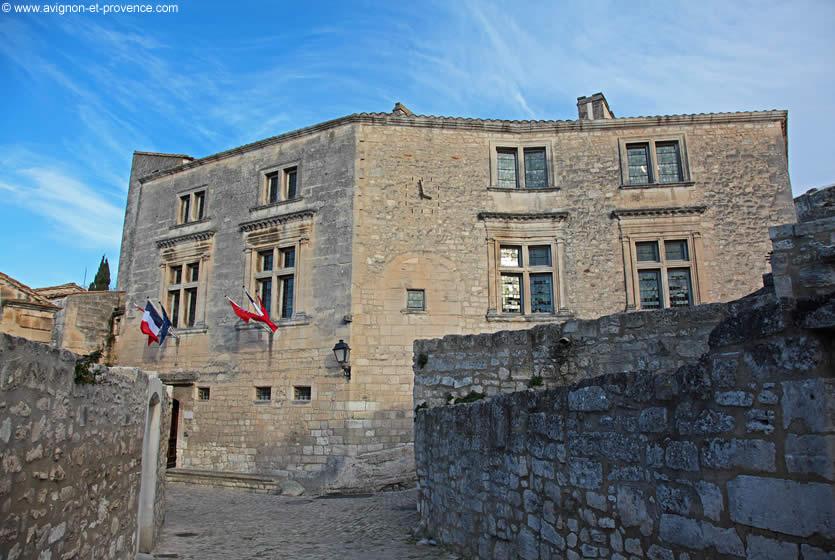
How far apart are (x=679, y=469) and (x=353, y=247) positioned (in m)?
11.3

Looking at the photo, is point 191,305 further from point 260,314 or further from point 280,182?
point 280,182

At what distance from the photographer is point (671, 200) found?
46.6 feet

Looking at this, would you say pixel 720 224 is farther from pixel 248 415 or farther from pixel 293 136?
pixel 248 415

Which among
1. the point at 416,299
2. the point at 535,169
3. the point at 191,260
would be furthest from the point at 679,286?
the point at 191,260

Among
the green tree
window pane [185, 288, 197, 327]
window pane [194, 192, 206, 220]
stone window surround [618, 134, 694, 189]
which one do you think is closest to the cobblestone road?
window pane [185, 288, 197, 327]

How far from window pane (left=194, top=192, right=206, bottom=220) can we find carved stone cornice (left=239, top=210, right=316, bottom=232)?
6.72ft

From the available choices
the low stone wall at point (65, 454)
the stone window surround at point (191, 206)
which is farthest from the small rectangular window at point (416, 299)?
the low stone wall at point (65, 454)

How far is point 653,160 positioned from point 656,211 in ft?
4.52

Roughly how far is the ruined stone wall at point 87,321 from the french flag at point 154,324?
2821 millimetres

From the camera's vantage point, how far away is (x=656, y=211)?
1404cm

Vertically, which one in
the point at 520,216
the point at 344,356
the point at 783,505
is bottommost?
the point at 783,505

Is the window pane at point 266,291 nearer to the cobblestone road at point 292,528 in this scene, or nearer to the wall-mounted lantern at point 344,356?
the wall-mounted lantern at point 344,356

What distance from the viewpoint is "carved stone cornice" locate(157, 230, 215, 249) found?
1636 cm

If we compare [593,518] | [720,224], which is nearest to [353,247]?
[720,224]
